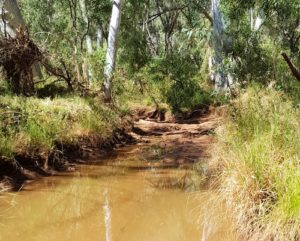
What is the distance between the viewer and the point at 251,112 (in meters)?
6.00

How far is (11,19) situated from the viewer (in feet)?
33.0

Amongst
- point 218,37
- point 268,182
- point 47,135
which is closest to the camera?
point 268,182

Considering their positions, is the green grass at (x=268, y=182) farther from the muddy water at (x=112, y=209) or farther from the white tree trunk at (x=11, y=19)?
the white tree trunk at (x=11, y=19)

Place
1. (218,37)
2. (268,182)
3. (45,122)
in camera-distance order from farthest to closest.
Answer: (218,37), (45,122), (268,182)

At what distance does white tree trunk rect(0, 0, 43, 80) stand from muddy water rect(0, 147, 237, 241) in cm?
421

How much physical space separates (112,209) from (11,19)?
679 cm

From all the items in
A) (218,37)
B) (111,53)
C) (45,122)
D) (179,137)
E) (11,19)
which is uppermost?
(11,19)

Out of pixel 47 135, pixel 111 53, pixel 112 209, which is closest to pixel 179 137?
pixel 111 53

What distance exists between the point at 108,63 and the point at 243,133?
5.50 meters

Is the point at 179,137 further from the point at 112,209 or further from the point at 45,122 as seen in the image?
the point at 112,209

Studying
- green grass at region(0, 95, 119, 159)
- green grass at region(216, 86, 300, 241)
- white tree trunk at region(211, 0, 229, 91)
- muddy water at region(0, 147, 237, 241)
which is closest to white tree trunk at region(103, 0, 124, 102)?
green grass at region(0, 95, 119, 159)

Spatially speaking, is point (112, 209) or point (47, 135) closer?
point (112, 209)

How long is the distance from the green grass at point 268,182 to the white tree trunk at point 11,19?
6.45m

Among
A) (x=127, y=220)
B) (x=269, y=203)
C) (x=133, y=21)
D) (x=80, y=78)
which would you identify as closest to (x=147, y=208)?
(x=127, y=220)
